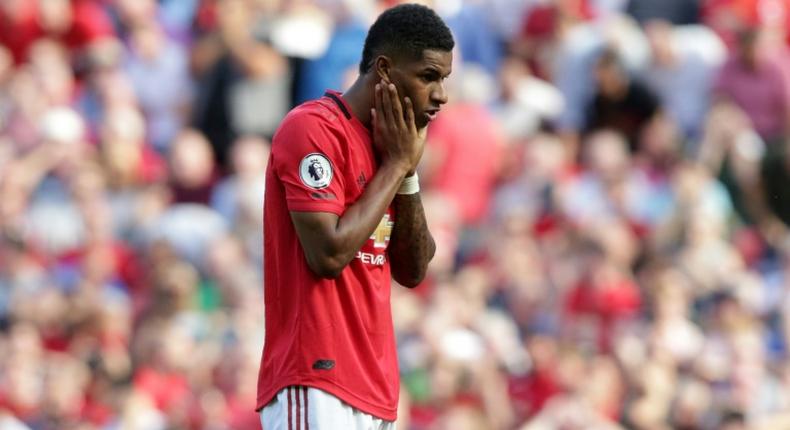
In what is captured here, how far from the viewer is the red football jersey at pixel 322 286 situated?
488 centimetres

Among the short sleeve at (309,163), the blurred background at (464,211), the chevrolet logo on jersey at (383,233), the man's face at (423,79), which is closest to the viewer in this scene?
the short sleeve at (309,163)

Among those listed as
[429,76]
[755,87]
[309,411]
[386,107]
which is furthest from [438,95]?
[755,87]

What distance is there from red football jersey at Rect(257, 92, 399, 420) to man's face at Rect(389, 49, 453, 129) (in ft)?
0.69

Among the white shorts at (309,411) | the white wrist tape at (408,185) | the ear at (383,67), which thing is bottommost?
the white shorts at (309,411)

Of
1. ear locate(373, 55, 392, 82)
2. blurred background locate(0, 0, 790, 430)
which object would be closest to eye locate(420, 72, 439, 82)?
ear locate(373, 55, 392, 82)

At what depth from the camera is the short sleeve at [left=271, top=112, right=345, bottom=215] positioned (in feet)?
15.9

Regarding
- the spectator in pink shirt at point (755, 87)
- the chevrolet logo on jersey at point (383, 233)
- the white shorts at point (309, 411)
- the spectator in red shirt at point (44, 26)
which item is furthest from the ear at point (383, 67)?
the spectator in red shirt at point (44, 26)

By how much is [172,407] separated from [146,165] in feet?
9.25

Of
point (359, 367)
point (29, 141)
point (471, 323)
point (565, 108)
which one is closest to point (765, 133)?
point (565, 108)

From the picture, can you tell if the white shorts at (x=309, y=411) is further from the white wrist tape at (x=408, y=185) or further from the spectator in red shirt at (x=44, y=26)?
the spectator in red shirt at (x=44, y=26)

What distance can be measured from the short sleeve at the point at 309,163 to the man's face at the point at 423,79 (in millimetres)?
267

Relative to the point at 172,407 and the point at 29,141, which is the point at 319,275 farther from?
the point at 29,141

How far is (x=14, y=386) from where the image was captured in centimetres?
1056

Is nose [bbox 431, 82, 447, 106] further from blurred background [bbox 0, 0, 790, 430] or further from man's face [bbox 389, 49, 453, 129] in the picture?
blurred background [bbox 0, 0, 790, 430]
